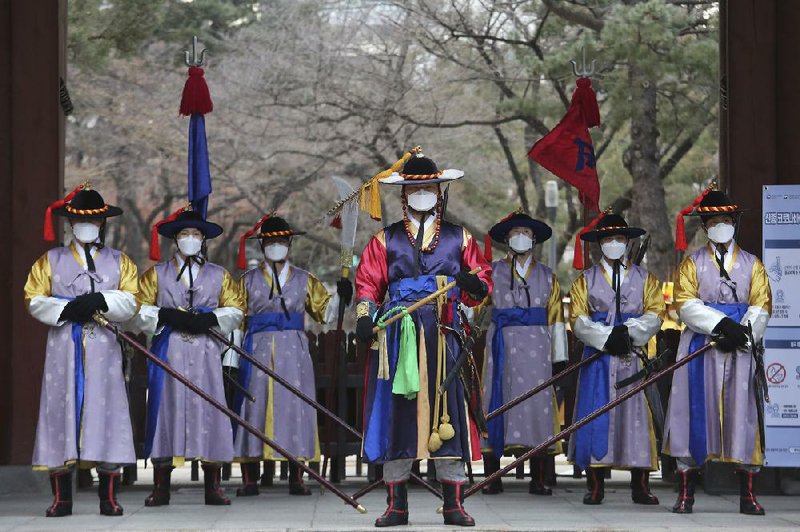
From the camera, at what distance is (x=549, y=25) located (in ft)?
70.9

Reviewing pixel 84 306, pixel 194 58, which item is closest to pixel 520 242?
pixel 194 58

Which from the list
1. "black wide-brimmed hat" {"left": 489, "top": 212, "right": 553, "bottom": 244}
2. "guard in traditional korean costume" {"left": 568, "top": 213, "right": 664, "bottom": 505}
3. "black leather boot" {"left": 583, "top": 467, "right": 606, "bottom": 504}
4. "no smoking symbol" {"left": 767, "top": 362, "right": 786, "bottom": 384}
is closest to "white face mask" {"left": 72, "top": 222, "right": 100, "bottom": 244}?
"black wide-brimmed hat" {"left": 489, "top": 212, "right": 553, "bottom": 244}

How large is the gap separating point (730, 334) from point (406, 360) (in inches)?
87.1

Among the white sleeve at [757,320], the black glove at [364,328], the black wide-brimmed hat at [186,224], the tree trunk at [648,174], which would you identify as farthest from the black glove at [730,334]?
the tree trunk at [648,174]

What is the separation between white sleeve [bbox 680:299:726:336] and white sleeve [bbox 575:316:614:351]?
2.09ft

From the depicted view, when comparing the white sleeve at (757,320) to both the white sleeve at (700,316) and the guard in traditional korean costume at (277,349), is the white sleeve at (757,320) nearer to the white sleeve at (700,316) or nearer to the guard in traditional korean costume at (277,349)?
the white sleeve at (700,316)

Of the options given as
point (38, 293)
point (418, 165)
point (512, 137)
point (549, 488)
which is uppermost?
point (512, 137)

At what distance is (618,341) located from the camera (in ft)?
32.5

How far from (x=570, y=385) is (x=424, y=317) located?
Answer: 11.7ft

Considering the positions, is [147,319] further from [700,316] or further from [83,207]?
[700,316]

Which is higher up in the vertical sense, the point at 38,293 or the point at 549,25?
the point at 549,25

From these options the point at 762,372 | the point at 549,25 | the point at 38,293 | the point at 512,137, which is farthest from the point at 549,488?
the point at 512,137

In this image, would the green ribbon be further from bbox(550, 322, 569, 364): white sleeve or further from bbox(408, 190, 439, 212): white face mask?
bbox(550, 322, 569, 364): white sleeve

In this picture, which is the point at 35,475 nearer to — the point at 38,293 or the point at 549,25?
the point at 38,293
